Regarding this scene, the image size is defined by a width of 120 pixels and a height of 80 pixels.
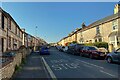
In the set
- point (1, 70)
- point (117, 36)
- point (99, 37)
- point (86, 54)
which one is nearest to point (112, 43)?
point (117, 36)

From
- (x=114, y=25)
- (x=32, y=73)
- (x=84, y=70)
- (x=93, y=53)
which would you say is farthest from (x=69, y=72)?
(x=114, y=25)

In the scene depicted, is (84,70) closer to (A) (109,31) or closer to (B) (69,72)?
(B) (69,72)

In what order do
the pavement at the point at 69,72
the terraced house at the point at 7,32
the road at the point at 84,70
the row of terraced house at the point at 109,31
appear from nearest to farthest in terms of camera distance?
the pavement at the point at 69,72 → the road at the point at 84,70 → the terraced house at the point at 7,32 → the row of terraced house at the point at 109,31

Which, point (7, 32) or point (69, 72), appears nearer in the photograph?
point (69, 72)

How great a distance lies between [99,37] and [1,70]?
131ft

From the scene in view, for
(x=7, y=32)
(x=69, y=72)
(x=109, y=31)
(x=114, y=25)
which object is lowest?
(x=69, y=72)

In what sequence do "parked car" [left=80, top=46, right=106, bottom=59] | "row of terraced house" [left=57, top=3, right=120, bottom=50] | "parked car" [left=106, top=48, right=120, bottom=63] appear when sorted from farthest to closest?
1. "row of terraced house" [left=57, top=3, right=120, bottom=50]
2. "parked car" [left=80, top=46, right=106, bottom=59]
3. "parked car" [left=106, top=48, right=120, bottom=63]

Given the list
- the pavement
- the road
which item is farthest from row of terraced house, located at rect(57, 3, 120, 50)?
the pavement

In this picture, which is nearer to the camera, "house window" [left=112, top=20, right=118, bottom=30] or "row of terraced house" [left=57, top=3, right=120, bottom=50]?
"row of terraced house" [left=57, top=3, right=120, bottom=50]

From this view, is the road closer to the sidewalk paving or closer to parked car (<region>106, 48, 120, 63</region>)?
the sidewalk paving

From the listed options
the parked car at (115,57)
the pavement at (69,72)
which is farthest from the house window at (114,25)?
the pavement at (69,72)

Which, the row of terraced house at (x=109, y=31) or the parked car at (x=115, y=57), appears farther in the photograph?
the row of terraced house at (x=109, y=31)

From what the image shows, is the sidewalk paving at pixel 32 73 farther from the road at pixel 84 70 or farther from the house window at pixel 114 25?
the house window at pixel 114 25

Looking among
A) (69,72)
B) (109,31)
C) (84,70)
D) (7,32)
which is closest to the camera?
(69,72)
